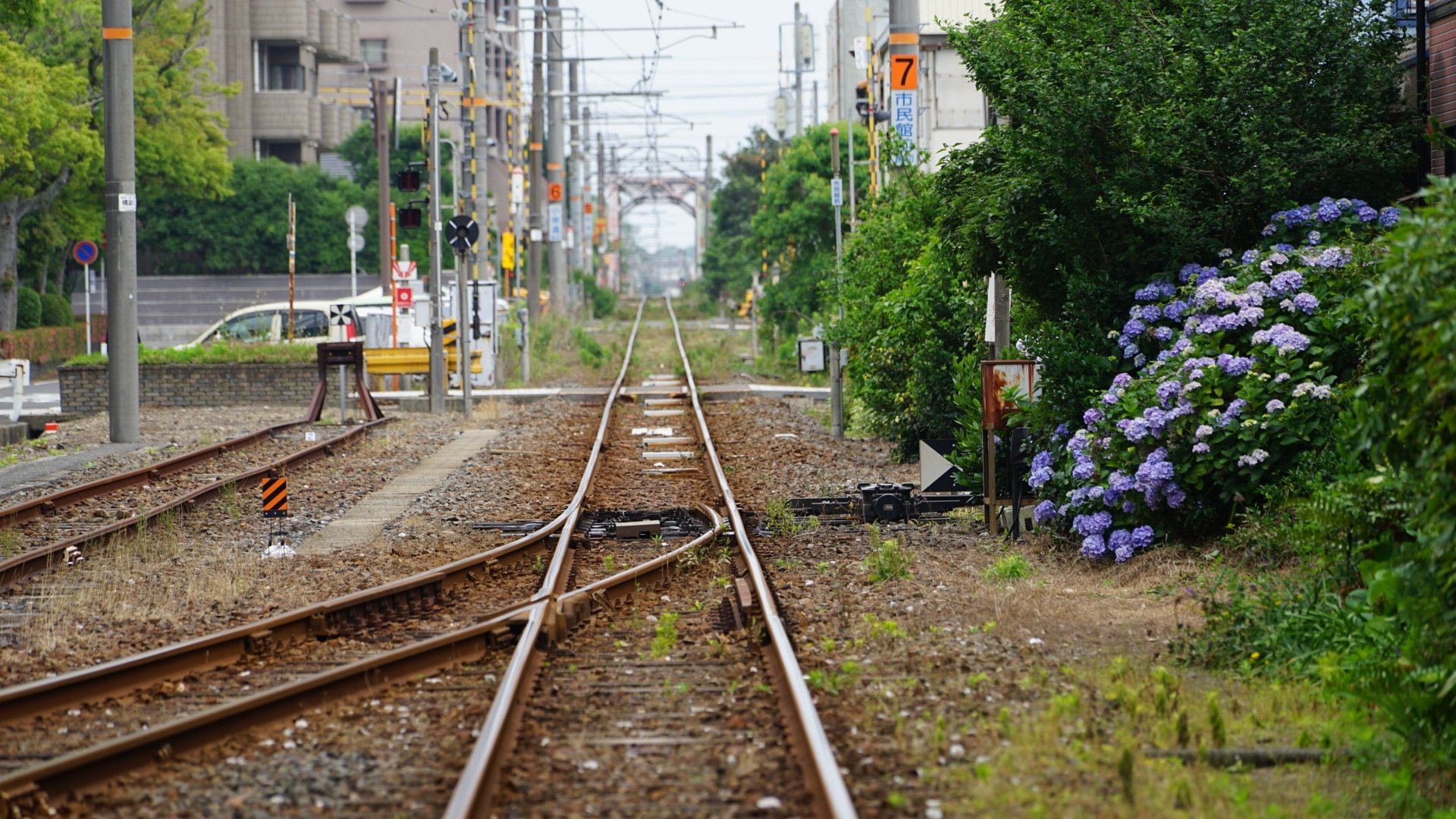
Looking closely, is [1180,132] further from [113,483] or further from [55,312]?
[55,312]

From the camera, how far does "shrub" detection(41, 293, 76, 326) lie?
50188mm

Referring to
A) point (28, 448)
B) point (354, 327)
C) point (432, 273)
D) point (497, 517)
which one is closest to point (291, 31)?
point (354, 327)

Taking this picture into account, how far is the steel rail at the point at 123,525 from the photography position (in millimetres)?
11570

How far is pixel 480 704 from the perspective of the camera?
7613 millimetres

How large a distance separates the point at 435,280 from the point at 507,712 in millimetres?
22847

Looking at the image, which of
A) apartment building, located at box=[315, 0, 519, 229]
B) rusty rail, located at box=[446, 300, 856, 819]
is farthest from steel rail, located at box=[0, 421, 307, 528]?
apartment building, located at box=[315, 0, 519, 229]

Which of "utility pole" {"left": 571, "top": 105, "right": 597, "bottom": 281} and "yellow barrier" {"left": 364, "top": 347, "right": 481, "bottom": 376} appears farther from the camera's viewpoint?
"utility pole" {"left": 571, "top": 105, "right": 597, "bottom": 281}

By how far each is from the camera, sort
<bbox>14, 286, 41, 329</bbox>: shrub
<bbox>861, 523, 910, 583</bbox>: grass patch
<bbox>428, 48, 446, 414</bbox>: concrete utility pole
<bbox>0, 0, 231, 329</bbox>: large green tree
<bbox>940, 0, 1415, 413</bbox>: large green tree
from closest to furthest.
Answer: <bbox>861, 523, 910, 583</bbox>: grass patch → <bbox>940, 0, 1415, 413</bbox>: large green tree → <bbox>428, 48, 446, 414</bbox>: concrete utility pole → <bbox>0, 0, 231, 329</bbox>: large green tree → <bbox>14, 286, 41, 329</bbox>: shrub

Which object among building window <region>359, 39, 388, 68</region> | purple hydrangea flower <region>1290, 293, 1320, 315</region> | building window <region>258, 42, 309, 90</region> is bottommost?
purple hydrangea flower <region>1290, 293, 1320, 315</region>

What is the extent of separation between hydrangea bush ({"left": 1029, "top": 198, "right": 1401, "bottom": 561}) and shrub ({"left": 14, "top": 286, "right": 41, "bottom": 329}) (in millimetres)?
42371

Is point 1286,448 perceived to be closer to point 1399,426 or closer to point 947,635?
point 947,635

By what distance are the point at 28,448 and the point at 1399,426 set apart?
18.9 meters

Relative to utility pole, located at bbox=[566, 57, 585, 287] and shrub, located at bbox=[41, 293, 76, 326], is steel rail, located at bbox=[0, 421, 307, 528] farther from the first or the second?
utility pole, located at bbox=[566, 57, 585, 287]

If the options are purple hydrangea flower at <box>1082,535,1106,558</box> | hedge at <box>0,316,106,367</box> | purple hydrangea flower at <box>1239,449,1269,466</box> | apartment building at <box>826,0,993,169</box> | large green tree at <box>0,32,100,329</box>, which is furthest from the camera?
hedge at <box>0,316,106,367</box>
